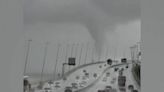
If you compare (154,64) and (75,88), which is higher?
(154,64)

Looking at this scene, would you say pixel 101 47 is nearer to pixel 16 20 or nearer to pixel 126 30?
pixel 126 30

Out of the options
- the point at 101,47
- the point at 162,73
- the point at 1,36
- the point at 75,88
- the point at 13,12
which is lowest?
the point at 75,88

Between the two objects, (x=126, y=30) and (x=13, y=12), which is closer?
(x=13, y=12)

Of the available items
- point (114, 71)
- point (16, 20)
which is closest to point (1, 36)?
point (16, 20)

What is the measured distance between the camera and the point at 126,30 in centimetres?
770

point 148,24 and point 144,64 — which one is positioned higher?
point 148,24

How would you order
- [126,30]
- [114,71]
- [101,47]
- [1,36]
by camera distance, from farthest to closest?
[114,71] → [101,47] → [126,30] → [1,36]

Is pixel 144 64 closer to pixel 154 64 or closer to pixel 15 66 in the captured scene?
pixel 154 64

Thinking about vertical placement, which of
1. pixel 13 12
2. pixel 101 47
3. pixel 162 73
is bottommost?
pixel 162 73

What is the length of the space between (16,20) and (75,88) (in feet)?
23.7

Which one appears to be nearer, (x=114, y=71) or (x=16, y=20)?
(x=16, y=20)

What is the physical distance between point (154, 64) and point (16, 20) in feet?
2.41

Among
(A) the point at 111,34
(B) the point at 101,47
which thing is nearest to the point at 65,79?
(B) the point at 101,47

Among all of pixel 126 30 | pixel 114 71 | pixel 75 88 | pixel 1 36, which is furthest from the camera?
pixel 114 71
